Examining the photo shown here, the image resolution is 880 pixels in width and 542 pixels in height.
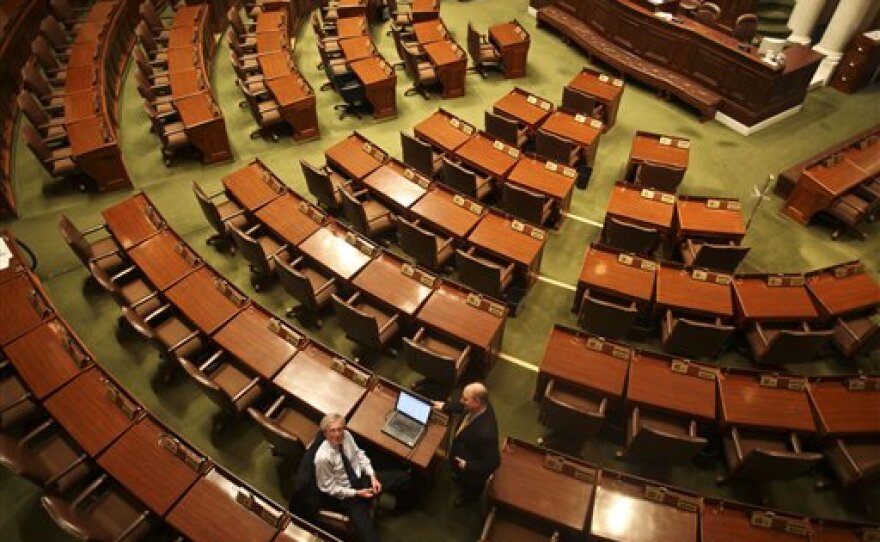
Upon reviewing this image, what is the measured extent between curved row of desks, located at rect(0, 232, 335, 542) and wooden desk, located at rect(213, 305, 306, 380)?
79 centimetres

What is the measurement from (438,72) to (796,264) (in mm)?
5303

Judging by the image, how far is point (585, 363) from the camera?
4.79m

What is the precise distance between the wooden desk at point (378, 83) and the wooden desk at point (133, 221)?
350cm

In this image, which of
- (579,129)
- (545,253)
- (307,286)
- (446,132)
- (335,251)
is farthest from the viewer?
(579,129)

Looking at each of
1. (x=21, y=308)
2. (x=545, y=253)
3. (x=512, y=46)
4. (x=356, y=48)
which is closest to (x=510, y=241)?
(x=545, y=253)

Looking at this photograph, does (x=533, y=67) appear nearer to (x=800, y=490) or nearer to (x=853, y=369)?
(x=853, y=369)

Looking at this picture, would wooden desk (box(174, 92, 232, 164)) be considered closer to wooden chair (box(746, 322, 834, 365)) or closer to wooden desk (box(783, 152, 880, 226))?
wooden chair (box(746, 322, 834, 365))

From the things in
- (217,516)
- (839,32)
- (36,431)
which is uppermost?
(839,32)

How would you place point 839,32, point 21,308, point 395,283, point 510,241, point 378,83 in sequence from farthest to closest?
point 839,32 < point 378,83 < point 510,241 < point 395,283 < point 21,308

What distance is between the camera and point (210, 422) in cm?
511

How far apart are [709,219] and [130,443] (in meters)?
5.56

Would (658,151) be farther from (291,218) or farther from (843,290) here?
(291,218)

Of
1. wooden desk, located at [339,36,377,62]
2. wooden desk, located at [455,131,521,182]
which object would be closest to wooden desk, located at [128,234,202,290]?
wooden desk, located at [455,131,521,182]

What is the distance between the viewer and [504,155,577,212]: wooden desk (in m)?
6.38
